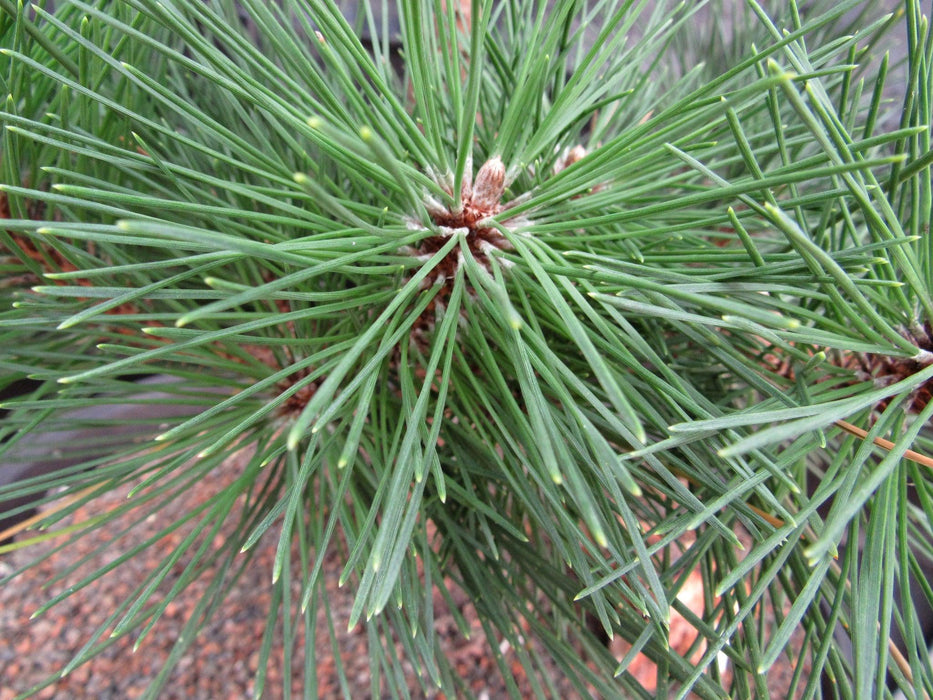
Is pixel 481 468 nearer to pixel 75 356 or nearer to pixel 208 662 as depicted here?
pixel 75 356

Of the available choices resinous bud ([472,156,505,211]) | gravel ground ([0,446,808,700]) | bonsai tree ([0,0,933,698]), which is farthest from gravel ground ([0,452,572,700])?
resinous bud ([472,156,505,211])

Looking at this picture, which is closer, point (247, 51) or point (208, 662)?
point (247, 51)

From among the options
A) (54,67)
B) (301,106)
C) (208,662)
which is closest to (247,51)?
(301,106)

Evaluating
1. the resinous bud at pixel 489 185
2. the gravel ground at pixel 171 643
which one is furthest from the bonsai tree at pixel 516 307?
the gravel ground at pixel 171 643

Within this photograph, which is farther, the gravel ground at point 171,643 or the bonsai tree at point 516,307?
the gravel ground at point 171,643

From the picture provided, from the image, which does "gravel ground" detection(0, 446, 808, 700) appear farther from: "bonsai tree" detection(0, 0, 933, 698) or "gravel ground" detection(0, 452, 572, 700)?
"bonsai tree" detection(0, 0, 933, 698)

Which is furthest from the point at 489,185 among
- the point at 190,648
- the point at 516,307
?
the point at 190,648

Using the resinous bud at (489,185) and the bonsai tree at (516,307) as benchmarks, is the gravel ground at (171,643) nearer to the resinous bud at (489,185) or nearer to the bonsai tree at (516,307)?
the bonsai tree at (516,307)

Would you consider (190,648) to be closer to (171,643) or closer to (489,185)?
(171,643)
